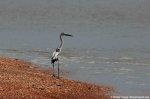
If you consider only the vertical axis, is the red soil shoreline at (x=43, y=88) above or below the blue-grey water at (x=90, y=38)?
below

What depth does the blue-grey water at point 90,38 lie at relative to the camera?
2025 cm

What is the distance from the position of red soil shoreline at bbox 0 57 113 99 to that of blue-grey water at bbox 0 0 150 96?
32.8 inches

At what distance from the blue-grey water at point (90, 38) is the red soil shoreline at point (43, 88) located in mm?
834

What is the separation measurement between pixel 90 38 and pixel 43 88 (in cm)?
1470

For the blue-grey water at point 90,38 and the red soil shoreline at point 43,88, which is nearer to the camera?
the red soil shoreline at point 43,88

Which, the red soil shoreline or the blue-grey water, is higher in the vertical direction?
the blue-grey water

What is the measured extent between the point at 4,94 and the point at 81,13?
109 feet

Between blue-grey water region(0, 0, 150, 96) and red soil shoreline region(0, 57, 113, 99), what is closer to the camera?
red soil shoreline region(0, 57, 113, 99)

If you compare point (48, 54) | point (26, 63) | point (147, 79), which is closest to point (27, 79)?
point (147, 79)

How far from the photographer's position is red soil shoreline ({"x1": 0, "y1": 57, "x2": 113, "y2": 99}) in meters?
15.2

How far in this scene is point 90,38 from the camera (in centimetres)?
3075

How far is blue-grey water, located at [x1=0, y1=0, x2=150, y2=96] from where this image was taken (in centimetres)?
2025

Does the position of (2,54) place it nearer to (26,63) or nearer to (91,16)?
(26,63)

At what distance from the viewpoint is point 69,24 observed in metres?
38.9
